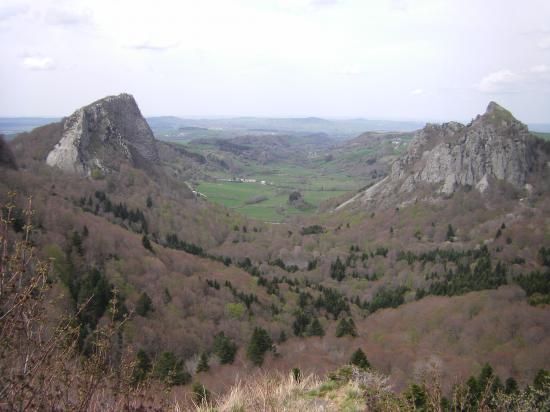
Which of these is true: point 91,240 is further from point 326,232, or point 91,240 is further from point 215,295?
point 326,232

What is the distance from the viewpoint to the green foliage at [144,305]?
169ft

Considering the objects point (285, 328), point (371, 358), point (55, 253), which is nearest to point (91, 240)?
point (55, 253)

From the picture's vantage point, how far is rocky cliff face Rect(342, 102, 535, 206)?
131250mm

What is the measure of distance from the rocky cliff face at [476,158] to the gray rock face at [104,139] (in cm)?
8169

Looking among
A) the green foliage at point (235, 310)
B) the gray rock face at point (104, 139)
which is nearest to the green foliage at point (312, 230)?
the gray rock face at point (104, 139)

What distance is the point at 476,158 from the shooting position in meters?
136

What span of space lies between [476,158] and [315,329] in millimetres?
96388

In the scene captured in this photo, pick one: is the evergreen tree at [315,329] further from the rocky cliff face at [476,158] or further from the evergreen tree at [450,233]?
the rocky cliff face at [476,158]

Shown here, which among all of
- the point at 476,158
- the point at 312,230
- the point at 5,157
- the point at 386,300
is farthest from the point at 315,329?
the point at 476,158

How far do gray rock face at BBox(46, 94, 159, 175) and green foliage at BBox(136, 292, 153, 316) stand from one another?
74365 millimetres

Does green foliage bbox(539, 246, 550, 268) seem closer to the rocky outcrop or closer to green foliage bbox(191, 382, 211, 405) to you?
green foliage bbox(191, 382, 211, 405)

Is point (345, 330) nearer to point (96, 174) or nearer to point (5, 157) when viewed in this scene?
point (5, 157)

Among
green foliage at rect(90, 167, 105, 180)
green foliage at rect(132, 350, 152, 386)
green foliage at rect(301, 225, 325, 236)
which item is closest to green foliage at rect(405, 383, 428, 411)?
green foliage at rect(132, 350, 152, 386)

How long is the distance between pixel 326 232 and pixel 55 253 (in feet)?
313
